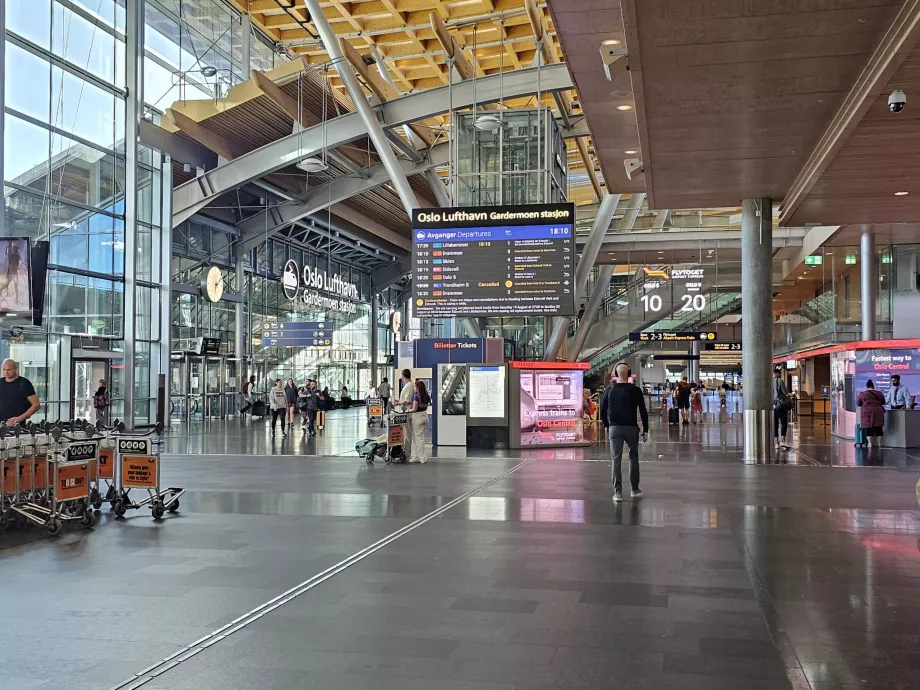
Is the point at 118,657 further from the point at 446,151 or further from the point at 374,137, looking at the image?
the point at 446,151

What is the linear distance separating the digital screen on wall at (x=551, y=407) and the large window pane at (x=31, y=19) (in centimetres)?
1460

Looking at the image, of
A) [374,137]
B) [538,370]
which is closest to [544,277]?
[538,370]

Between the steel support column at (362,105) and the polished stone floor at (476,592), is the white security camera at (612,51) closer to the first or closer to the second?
the polished stone floor at (476,592)

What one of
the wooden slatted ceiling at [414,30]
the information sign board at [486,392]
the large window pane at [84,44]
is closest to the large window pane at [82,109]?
the large window pane at [84,44]

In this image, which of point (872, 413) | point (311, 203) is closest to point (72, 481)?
point (872, 413)

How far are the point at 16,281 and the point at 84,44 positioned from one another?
14060 mm

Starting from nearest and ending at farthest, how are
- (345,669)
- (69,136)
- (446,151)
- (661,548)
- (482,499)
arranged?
(345,669)
(661,548)
(482,499)
(69,136)
(446,151)

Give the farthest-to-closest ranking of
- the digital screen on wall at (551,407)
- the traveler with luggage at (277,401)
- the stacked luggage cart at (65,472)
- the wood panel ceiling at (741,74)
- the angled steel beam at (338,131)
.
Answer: the traveler with luggage at (277,401) < the angled steel beam at (338,131) < the digital screen on wall at (551,407) < the stacked luggage cart at (65,472) < the wood panel ceiling at (741,74)

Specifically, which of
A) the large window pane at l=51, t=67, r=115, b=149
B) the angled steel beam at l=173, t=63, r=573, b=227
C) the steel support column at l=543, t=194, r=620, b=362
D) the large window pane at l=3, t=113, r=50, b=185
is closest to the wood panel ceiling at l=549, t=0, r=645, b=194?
the angled steel beam at l=173, t=63, r=573, b=227

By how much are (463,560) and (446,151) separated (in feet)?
74.1

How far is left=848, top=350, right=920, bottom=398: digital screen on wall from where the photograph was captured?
2164 centimetres

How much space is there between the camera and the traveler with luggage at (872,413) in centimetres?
1828

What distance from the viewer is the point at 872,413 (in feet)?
60.5

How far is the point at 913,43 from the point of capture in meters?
7.66
